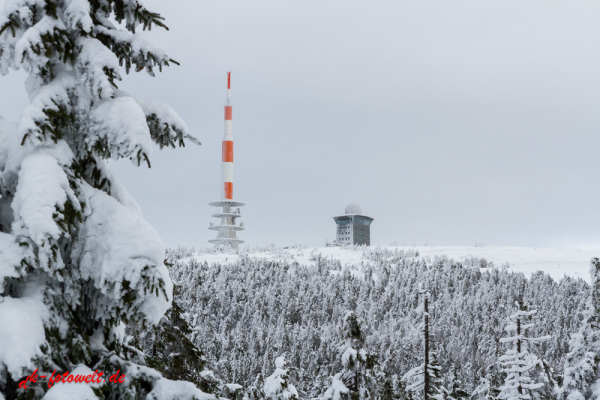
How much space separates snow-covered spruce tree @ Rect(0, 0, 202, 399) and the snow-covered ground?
154 m

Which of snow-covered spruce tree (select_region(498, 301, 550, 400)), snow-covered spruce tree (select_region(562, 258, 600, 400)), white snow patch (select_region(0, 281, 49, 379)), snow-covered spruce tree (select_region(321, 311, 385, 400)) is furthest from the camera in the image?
snow-covered spruce tree (select_region(562, 258, 600, 400))

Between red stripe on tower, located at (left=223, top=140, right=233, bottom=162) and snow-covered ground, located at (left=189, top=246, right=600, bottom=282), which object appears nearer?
red stripe on tower, located at (left=223, top=140, right=233, bottom=162)

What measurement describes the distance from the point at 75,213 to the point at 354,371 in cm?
1549

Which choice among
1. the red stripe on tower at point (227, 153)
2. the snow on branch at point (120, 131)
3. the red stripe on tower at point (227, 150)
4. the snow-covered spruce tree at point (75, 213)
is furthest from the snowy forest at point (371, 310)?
the snow on branch at point (120, 131)

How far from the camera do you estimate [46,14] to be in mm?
6195

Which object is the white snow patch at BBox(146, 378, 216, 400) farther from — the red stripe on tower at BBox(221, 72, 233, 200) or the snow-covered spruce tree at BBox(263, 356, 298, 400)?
the red stripe on tower at BBox(221, 72, 233, 200)

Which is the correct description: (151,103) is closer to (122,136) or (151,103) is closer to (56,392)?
(122,136)

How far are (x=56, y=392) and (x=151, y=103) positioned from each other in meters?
2.89

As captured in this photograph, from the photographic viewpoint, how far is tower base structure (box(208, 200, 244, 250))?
179125 millimetres

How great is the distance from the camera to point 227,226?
598 feet

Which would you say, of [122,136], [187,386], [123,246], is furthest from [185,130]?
[187,386]

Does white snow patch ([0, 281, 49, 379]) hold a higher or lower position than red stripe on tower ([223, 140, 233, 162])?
lower

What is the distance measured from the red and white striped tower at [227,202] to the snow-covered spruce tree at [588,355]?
432ft

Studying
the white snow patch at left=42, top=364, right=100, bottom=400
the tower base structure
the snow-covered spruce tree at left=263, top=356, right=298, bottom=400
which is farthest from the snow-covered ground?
the white snow patch at left=42, top=364, right=100, bottom=400
